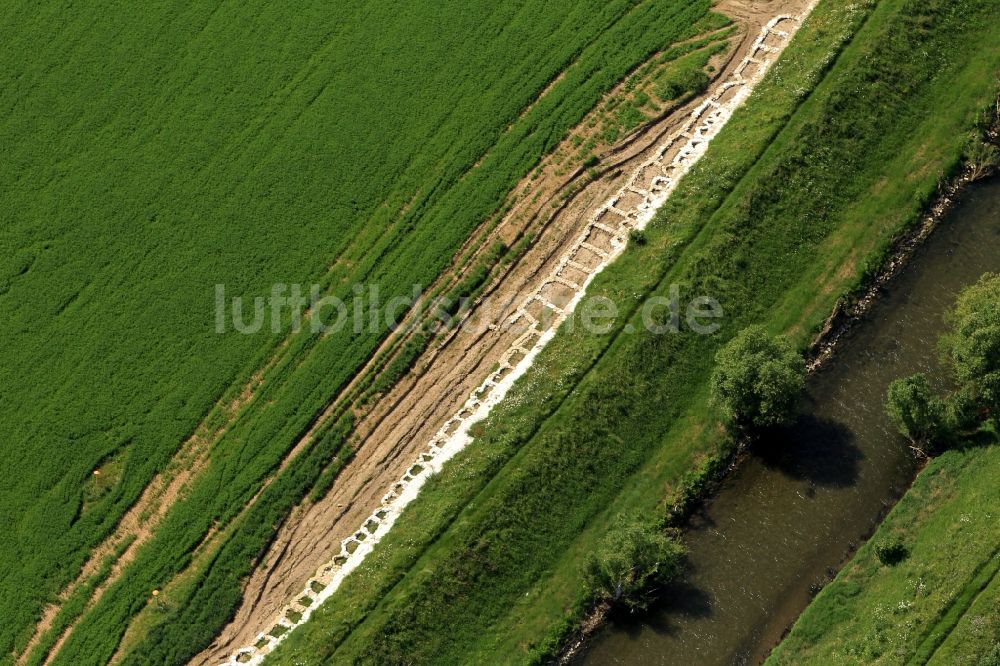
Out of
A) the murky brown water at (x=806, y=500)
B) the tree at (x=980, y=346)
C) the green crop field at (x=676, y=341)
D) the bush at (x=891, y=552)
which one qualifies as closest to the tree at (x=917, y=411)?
the murky brown water at (x=806, y=500)

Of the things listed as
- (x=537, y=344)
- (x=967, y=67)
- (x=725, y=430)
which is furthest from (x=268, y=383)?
(x=967, y=67)

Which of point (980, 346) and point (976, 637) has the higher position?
point (980, 346)

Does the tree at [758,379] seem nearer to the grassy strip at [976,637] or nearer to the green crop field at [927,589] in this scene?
the green crop field at [927,589]

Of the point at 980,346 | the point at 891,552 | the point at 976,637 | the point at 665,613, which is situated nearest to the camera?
the point at 976,637

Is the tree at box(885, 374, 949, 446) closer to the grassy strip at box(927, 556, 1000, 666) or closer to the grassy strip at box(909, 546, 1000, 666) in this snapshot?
the grassy strip at box(909, 546, 1000, 666)

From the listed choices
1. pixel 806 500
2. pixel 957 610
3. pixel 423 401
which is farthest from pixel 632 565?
pixel 423 401

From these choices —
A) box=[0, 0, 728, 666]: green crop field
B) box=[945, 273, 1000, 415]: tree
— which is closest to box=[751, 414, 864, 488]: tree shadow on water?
box=[945, 273, 1000, 415]: tree

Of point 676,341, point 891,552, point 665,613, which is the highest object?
point 676,341

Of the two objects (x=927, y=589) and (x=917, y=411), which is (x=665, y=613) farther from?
(x=917, y=411)
